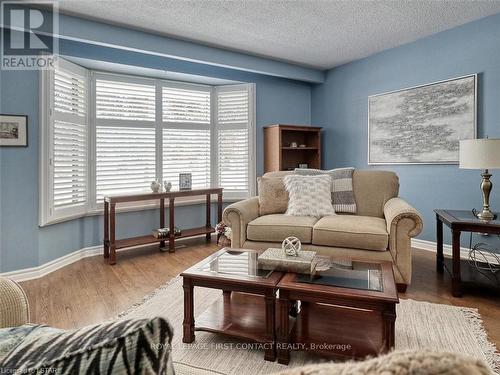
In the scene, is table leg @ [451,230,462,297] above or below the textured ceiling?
below

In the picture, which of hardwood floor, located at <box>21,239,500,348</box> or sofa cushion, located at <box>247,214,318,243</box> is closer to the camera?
hardwood floor, located at <box>21,239,500,348</box>

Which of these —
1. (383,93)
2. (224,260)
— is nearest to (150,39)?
(224,260)

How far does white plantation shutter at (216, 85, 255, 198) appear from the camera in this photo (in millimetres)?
4801

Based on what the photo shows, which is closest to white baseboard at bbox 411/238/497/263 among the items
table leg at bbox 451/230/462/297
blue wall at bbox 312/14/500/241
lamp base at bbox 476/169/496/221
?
blue wall at bbox 312/14/500/241

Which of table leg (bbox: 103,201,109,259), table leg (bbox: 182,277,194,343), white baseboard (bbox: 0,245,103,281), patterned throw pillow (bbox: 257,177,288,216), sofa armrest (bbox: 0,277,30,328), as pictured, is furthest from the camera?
table leg (bbox: 103,201,109,259)

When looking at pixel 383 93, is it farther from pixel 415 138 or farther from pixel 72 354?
pixel 72 354

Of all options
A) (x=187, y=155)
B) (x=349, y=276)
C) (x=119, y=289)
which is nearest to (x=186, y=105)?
(x=187, y=155)

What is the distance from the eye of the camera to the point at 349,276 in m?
1.86

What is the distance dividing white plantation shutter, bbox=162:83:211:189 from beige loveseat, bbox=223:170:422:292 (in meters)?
1.60

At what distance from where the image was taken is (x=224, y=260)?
2133 millimetres

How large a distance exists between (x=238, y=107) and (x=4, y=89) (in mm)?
2866

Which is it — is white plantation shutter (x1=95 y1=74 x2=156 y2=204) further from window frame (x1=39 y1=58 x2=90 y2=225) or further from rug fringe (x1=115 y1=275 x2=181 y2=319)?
rug fringe (x1=115 y1=275 x2=181 y2=319)

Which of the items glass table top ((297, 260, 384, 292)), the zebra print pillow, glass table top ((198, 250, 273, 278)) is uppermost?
the zebra print pillow

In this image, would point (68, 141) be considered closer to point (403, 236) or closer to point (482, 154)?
point (403, 236)
